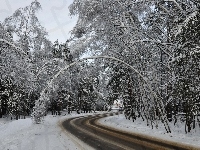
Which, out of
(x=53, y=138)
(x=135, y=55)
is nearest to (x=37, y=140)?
(x=53, y=138)

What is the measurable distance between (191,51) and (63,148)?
7.21 m

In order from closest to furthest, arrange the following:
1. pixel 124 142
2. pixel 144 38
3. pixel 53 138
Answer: pixel 124 142 → pixel 53 138 → pixel 144 38

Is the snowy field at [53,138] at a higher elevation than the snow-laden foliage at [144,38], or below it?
below

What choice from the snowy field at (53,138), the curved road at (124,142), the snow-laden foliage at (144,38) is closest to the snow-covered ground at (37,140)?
the snowy field at (53,138)

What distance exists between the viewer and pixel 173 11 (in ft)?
56.7

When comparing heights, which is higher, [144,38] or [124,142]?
[144,38]

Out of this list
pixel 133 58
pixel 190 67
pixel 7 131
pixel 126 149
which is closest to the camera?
pixel 126 149

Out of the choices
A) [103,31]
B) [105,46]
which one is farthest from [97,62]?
[103,31]

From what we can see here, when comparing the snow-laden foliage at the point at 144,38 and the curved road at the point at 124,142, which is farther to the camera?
the snow-laden foliage at the point at 144,38

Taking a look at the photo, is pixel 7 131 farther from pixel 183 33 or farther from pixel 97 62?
pixel 183 33

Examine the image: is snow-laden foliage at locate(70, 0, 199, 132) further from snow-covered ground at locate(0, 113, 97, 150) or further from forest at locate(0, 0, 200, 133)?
snow-covered ground at locate(0, 113, 97, 150)

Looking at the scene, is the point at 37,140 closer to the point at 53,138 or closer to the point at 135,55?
the point at 53,138

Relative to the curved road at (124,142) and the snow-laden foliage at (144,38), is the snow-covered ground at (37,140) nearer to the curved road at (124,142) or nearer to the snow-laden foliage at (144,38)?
the curved road at (124,142)

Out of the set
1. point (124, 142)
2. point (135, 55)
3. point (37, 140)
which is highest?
point (135, 55)
